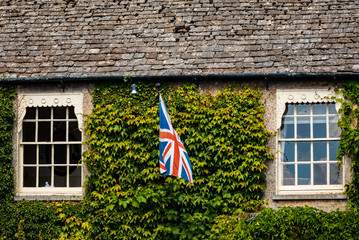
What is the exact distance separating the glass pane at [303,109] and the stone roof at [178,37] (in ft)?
2.49

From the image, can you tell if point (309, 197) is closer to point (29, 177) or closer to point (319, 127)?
point (319, 127)

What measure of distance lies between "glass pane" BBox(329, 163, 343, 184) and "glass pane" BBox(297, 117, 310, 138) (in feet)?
2.67

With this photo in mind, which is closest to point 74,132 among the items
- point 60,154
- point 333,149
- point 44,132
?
point 44,132

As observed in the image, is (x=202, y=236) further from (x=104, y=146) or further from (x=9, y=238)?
(x=9, y=238)

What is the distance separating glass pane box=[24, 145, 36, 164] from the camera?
426 inches

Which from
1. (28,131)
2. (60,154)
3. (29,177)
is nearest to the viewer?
(28,131)

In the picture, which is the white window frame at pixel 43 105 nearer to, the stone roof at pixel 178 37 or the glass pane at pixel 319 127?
the stone roof at pixel 178 37

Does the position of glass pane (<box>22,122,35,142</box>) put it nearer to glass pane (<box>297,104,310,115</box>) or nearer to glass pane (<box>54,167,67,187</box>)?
glass pane (<box>54,167,67,187</box>)

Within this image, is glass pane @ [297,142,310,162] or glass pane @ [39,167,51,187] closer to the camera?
glass pane @ [297,142,310,162]

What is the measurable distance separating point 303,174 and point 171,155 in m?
3.13

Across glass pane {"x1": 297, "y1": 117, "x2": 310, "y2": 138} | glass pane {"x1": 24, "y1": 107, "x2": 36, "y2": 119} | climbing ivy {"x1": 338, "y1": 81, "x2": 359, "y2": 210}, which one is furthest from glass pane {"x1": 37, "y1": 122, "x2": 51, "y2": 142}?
climbing ivy {"x1": 338, "y1": 81, "x2": 359, "y2": 210}

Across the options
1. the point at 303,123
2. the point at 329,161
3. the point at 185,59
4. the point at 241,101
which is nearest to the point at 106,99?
the point at 185,59

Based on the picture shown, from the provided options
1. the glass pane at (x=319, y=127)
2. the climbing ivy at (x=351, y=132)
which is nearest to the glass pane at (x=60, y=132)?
the glass pane at (x=319, y=127)

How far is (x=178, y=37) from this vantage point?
34.3 ft
